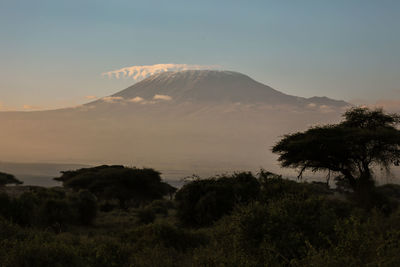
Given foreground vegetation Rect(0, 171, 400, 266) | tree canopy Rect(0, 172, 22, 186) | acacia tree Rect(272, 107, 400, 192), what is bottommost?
tree canopy Rect(0, 172, 22, 186)

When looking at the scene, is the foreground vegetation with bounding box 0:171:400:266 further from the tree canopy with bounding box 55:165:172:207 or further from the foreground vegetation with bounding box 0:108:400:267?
the tree canopy with bounding box 55:165:172:207

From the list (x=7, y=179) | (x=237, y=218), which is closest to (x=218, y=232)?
(x=237, y=218)

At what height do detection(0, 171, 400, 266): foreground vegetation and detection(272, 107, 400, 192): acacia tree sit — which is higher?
detection(272, 107, 400, 192): acacia tree

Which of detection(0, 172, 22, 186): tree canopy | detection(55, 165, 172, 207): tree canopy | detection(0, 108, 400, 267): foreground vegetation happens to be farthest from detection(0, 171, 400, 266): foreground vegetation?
detection(0, 172, 22, 186): tree canopy

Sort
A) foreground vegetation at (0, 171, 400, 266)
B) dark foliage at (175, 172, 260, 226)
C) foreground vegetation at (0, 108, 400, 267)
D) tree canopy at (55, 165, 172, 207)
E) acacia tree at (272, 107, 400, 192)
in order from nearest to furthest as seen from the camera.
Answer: foreground vegetation at (0, 171, 400, 266)
foreground vegetation at (0, 108, 400, 267)
dark foliage at (175, 172, 260, 226)
acacia tree at (272, 107, 400, 192)
tree canopy at (55, 165, 172, 207)

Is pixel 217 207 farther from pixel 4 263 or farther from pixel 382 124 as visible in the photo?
pixel 4 263

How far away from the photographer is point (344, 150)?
119 feet

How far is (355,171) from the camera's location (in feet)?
125

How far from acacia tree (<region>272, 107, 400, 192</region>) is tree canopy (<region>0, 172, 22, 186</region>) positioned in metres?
56.3

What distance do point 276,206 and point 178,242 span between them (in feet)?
22.1

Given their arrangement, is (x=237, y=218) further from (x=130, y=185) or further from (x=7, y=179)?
(x=7, y=179)

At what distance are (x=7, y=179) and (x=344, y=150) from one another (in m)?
62.6

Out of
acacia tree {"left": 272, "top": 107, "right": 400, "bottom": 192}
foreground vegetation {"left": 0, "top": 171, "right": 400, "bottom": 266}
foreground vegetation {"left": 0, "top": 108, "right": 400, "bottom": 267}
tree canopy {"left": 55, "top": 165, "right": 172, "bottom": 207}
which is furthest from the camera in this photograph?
tree canopy {"left": 55, "top": 165, "right": 172, "bottom": 207}

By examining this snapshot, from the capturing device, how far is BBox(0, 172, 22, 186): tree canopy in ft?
258
